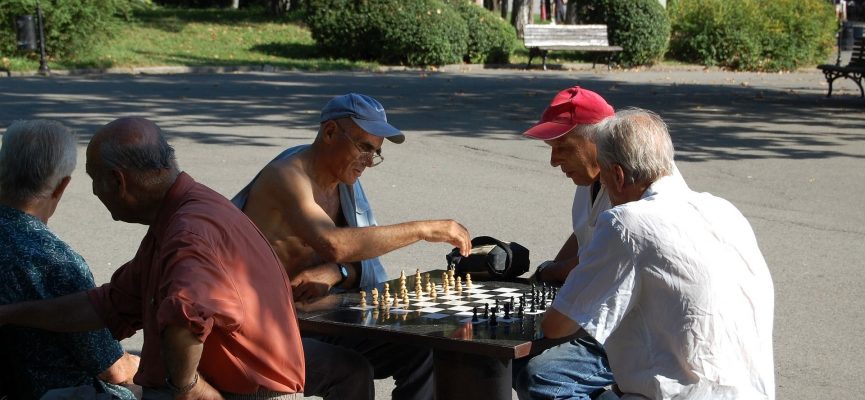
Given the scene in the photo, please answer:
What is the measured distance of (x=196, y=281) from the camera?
296cm

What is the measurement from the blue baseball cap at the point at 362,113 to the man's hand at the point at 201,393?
60.7 inches

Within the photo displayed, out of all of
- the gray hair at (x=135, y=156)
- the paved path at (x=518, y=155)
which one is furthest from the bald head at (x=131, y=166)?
the paved path at (x=518, y=155)

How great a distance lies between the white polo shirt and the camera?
3.29 meters

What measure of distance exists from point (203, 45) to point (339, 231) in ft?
91.3

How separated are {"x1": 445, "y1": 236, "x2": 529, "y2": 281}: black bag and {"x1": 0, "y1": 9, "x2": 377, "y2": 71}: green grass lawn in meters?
20.5

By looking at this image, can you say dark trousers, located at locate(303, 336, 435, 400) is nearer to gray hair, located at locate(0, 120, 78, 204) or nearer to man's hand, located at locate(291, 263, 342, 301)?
man's hand, located at locate(291, 263, 342, 301)

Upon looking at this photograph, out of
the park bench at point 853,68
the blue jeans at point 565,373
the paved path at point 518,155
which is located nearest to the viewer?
the blue jeans at point 565,373

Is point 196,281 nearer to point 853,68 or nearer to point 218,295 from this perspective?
point 218,295

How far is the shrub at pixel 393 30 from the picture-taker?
27.1 metres

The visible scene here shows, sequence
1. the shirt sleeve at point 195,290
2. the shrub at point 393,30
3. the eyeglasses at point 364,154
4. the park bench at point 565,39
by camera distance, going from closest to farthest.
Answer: the shirt sleeve at point 195,290 < the eyeglasses at point 364,154 < the shrub at point 393,30 < the park bench at point 565,39

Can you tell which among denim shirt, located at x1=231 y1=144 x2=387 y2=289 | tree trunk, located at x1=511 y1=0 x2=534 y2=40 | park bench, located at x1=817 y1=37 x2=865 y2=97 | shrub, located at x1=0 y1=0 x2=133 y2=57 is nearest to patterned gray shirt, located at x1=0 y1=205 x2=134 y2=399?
denim shirt, located at x1=231 y1=144 x2=387 y2=289

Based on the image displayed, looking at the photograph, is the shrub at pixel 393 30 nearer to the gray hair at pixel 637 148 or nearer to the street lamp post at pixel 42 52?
the street lamp post at pixel 42 52

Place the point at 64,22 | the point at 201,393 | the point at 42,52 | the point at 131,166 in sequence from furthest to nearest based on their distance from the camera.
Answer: the point at 64,22 < the point at 42,52 < the point at 131,166 < the point at 201,393

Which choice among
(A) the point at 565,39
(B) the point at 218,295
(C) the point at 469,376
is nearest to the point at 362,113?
(C) the point at 469,376
